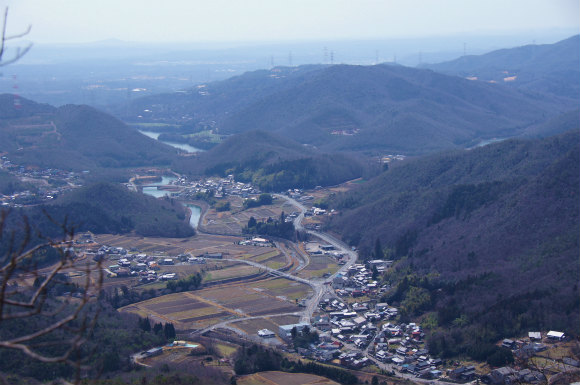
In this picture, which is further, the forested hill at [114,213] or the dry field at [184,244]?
the forested hill at [114,213]

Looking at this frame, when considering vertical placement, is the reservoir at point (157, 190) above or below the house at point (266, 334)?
above

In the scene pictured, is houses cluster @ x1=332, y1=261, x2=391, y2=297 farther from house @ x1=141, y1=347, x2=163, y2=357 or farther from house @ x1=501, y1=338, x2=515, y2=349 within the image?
house @ x1=141, y1=347, x2=163, y2=357

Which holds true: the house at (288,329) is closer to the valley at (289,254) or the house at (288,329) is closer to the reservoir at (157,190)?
the valley at (289,254)

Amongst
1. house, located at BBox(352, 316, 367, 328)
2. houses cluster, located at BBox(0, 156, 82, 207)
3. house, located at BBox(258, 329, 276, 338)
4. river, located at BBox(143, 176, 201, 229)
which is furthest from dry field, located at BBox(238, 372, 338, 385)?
houses cluster, located at BBox(0, 156, 82, 207)

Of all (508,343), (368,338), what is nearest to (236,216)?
(368,338)

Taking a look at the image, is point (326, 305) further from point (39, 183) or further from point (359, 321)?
point (39, 183)

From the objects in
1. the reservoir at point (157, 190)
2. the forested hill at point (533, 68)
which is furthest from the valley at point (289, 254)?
the forested hill at point (533, 68)

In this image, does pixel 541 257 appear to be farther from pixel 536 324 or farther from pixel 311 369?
pixel 311 369
